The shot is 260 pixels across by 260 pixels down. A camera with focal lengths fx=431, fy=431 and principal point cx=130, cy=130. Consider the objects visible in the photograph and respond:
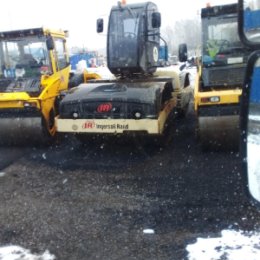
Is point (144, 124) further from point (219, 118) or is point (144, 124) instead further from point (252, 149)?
point (252, 149)

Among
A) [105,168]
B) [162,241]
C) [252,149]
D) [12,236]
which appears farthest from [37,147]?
[252,149]

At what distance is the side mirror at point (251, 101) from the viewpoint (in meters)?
1.80

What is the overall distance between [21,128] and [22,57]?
1.58 meters

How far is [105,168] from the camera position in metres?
6.63

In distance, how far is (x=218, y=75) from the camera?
24.1ft

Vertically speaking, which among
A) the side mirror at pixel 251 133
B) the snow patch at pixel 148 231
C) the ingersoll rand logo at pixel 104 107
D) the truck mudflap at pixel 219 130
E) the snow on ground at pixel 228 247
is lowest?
the snow patch at pixel 148 231

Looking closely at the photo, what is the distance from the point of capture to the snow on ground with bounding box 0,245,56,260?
396 centimetres

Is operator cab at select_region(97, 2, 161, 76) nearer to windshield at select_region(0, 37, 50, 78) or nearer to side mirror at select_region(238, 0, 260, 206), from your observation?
windshield at select_region(0, 37, 50, 78)

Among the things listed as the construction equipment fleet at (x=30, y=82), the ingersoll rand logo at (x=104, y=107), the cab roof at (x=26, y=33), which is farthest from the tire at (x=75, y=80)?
the ingersoll rand logo at (x=104, y=107)

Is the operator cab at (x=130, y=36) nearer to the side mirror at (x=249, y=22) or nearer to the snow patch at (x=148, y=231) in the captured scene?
the snow patch at (x=148, y=231)

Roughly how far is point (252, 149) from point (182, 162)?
4749 millimetres

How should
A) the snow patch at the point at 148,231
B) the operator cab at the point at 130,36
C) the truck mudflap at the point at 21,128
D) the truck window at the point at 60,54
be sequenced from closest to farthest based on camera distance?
→ 1. the snow patch at the point at 148,231
2. the truck mudflap at the point at 21,128
3. the operator cab at the point at 130,36
4. the truck window at the point at 60,54

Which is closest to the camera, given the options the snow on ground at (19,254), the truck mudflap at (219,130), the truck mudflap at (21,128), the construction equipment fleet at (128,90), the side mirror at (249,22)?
the side mirror at (249,22)

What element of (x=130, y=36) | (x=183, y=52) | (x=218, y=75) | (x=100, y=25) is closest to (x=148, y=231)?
(x=218, y=75)
